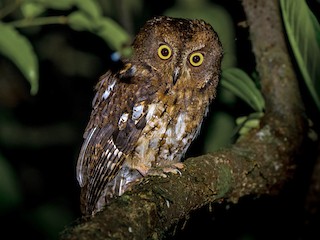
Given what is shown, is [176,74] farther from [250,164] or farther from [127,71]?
[250,164]

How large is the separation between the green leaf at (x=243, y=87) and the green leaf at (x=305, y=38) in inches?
11.4

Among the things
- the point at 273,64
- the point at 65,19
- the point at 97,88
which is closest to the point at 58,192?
the point at 97,88

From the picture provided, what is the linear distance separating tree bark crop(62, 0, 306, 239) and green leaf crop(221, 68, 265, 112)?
0.06 m

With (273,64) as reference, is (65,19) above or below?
above

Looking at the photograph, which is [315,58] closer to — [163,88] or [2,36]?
[163,88]

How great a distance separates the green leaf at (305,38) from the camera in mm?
2824

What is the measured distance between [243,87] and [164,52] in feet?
1.68

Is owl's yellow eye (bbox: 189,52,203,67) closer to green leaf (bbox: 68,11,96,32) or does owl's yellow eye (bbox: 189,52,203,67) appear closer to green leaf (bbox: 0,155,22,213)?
green leaf (bbox: 0,155,22,213)

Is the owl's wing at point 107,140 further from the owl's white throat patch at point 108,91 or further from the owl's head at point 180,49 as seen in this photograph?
the owl's head at point 180,49

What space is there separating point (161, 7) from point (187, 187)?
207 centimetres

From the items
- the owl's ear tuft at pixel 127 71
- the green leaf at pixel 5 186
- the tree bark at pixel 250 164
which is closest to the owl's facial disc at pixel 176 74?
the owl's ear tuft at pixel 127 71

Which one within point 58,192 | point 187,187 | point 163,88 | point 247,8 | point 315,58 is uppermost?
point 247,8

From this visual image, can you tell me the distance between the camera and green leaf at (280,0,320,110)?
2824 mm

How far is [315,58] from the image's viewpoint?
2.93 m
